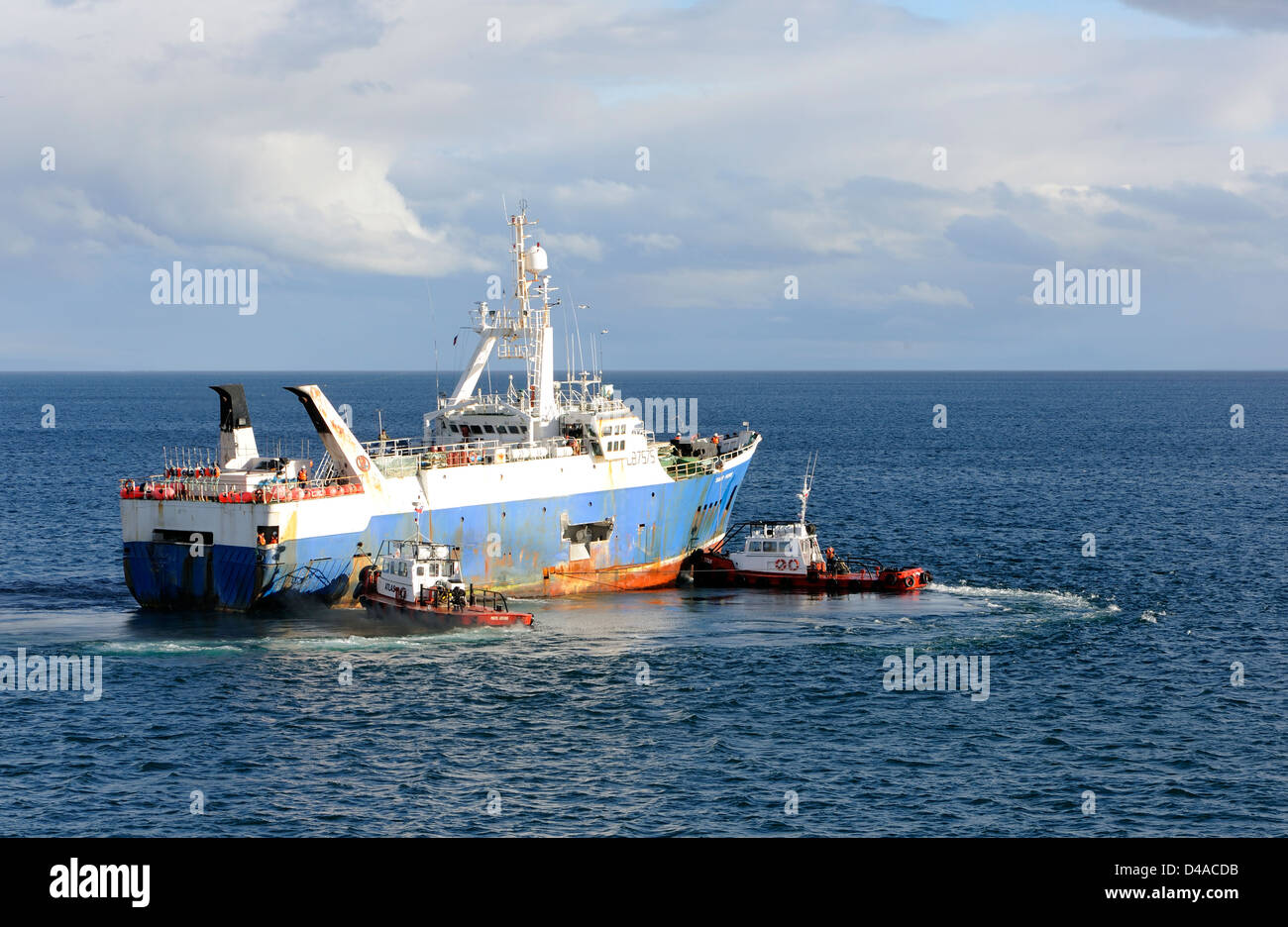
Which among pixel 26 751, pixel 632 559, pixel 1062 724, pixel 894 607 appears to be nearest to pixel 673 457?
pixel 632 559

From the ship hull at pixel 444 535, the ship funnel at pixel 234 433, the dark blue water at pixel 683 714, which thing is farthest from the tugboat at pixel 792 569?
the ship funnel at pixel 234 433

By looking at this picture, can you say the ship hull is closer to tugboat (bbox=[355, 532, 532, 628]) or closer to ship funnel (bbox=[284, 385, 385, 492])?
ship funnel (bbox=[284, 385, 385, 492])

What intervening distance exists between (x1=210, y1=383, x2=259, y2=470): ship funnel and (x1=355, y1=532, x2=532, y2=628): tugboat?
344 inches

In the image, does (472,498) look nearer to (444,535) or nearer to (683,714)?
(444,535)

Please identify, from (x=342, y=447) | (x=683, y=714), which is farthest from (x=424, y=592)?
(x=683, y=714)

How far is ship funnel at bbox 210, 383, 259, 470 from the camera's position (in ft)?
214

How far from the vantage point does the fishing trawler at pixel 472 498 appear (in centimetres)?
6166

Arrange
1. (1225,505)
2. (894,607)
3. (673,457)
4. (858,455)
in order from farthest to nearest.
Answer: (858,455) < (1225,505) < (673,457) < (894,607)

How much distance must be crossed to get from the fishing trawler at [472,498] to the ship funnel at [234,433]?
0.09 meters

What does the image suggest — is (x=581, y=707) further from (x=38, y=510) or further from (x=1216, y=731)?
(x=38, y=510)

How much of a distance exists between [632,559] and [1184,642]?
29.6 m

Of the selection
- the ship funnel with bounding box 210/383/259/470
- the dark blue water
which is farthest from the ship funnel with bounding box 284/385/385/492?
the dark blue water

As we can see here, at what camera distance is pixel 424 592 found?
61.5 meters
